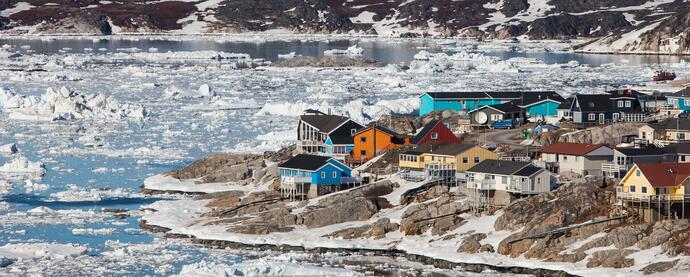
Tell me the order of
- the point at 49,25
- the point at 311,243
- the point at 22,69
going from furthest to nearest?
the point at 49,25
the point at 22,69
the point at 311,243

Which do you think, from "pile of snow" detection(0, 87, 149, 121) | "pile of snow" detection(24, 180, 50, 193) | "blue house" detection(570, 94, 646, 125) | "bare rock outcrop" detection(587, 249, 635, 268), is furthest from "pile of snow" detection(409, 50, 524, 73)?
"bare rock outcrop" detection(587, 249, 635, 268)

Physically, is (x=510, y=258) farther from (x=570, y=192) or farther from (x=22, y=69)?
(x=22, y=69)

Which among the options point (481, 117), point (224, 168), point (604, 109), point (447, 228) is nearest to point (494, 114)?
point (481, 117)

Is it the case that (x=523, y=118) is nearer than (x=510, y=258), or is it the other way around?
(x=510, y=258)

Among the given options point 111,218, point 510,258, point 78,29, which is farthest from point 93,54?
point 510,258

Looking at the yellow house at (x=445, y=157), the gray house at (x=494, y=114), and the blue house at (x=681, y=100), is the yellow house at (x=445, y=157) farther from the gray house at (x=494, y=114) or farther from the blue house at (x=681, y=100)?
the blue house at (x=681, y=100)

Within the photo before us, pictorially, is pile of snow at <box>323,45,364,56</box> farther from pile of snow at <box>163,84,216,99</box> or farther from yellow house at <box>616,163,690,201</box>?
yellow house at <box>616,163,690,201</box>
